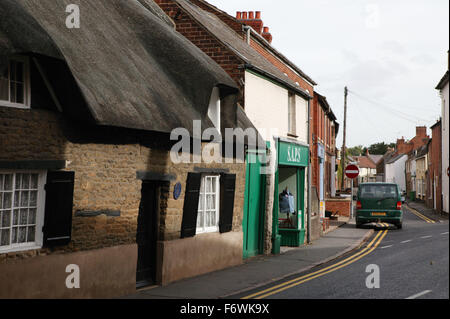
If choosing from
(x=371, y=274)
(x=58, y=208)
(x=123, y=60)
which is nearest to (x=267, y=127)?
(x=371, y=274)

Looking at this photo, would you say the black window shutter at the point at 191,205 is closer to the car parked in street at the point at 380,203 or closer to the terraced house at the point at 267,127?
the terraced house at the point at 267,127

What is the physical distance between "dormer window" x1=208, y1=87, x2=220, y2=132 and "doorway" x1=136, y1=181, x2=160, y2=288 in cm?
256

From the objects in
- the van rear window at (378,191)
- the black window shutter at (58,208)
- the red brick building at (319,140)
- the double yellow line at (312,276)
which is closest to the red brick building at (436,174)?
the van rear window at (378,191)

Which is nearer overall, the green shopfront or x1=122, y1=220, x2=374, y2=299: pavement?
x1=122, y1=220, x2=374, y2=299: pavement

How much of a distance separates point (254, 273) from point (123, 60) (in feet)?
19.4

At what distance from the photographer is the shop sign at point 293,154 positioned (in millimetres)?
16734

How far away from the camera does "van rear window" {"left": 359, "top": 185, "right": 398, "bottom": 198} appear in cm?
2339

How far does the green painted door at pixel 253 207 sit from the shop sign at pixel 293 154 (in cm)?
135

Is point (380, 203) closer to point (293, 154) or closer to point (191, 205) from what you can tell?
point (293, 154)

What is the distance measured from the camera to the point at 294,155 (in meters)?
17.9

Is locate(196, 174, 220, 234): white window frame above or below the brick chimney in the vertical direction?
below

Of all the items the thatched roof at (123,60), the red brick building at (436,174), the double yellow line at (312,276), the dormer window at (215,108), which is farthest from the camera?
the red brick building at (436,174)

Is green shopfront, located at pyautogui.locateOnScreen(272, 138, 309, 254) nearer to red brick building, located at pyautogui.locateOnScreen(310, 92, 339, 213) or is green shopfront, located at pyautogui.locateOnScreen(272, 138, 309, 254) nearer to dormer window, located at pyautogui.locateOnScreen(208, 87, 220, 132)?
dormer window, located at pyautogui.locateOnScreen(208, 87, 220, 132)

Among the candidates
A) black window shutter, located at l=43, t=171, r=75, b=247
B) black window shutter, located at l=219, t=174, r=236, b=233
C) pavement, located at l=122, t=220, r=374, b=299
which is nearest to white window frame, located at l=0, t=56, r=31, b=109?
black window shutter, located at l=43, t=171, r=75, b=247
